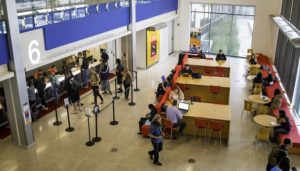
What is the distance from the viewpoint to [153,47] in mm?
17797

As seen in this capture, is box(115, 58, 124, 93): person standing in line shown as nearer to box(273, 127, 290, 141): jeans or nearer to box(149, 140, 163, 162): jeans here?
box(149, 140, 163, 162): jeans

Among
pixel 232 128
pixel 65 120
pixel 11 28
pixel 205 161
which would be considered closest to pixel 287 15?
pixel 232 128

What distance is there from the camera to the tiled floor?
876cm

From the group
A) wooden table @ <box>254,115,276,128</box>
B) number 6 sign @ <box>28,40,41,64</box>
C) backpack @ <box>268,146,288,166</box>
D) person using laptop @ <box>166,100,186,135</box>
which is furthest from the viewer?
wooden table @ <box>254,115,276,128</box>

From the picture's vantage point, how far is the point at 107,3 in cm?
1270

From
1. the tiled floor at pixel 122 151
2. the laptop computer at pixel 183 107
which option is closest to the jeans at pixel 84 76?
the tiled floor at pixel 122 151

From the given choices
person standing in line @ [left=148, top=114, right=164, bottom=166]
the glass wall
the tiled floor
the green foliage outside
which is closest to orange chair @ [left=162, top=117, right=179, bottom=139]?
the tiled floor

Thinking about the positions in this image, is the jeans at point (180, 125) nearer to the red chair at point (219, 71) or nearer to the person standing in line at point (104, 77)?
the person standing in line at point (104, 77)

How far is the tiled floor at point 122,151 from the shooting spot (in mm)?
8758

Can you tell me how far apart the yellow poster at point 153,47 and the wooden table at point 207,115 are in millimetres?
7262

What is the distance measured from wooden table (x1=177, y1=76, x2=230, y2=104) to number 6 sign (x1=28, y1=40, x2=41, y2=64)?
222 inches

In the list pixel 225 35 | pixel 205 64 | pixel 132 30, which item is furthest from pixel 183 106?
pixel 225 35

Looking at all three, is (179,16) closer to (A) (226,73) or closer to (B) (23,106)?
(A) (226,73)

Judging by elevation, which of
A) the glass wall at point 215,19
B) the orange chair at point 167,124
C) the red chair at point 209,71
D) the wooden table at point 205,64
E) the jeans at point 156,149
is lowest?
the jeans at point 156,149
